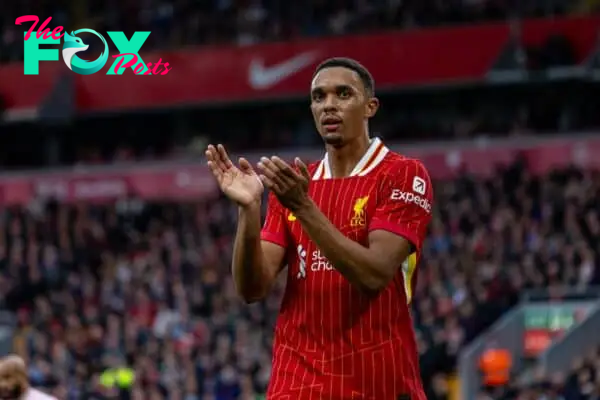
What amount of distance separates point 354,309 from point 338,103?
78cm

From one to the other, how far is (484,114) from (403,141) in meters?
1.60

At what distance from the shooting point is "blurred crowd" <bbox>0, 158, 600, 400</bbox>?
64.3 ft

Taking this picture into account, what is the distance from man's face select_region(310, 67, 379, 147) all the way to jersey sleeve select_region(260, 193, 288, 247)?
0.36 m

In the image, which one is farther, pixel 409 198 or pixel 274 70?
pixel 274 70

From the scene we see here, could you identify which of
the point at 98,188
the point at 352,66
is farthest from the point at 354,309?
the point at 98,188

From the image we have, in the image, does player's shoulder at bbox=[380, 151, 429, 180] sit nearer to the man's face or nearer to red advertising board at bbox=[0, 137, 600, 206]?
the man's face

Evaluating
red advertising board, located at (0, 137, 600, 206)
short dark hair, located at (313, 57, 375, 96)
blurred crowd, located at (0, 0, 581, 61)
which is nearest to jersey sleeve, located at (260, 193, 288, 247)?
short dark hair, located at (313, 57, 375, 96)

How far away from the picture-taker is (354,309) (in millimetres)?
6180

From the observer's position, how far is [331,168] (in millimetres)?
6426

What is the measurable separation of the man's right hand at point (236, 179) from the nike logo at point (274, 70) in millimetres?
24525

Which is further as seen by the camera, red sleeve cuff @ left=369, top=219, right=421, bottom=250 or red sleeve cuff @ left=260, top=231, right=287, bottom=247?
red sleeve cuff @ left=260, top=231, right=287, bottom=247

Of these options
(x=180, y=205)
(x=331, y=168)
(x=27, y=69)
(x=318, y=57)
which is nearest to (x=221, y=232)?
(x=180, y=205)

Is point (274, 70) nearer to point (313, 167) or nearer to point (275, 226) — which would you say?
point (313, 167)

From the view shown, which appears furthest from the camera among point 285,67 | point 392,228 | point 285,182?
point 285,67
